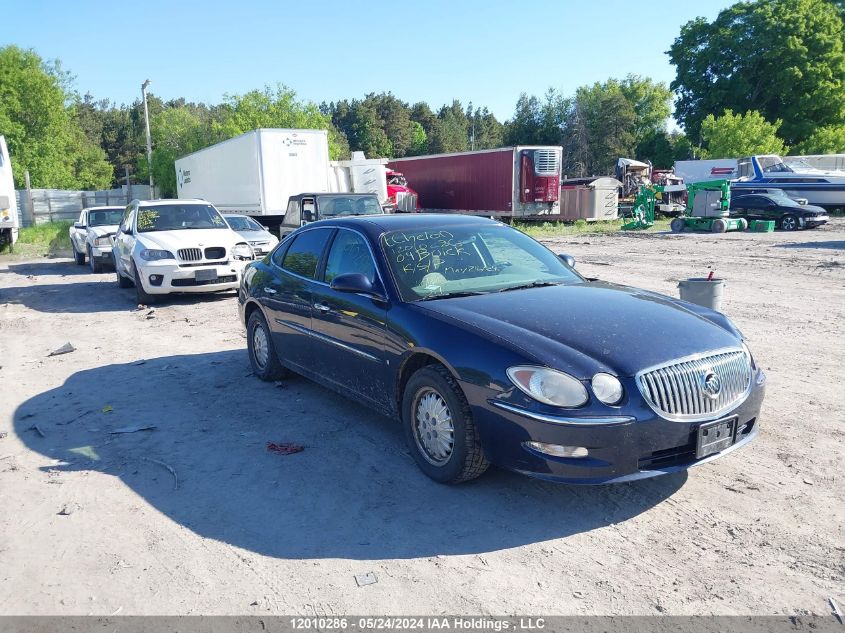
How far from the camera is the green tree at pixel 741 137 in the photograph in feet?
150

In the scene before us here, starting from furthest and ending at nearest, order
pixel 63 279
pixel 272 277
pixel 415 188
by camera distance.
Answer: pixel 415 188
pixel 63 279
pixel 272 277

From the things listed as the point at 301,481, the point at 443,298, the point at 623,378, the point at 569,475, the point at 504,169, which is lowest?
the point at 301,481

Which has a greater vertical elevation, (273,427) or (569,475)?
(569,475)

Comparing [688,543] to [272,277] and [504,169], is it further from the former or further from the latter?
[504,169]

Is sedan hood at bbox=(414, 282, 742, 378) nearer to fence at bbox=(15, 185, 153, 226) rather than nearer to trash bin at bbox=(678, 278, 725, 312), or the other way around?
trash bin at bbox=(678, 278, 725, 312)

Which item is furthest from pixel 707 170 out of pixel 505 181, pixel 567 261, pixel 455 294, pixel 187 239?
pixel 455 294

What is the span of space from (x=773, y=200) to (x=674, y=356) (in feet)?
85.7

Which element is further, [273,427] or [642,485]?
[273,427]

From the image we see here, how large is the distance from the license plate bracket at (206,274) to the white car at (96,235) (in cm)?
614

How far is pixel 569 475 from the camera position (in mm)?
3561

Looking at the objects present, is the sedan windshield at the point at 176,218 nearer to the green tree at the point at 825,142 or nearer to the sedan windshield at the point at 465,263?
the sedan windshield at the point at 465,263

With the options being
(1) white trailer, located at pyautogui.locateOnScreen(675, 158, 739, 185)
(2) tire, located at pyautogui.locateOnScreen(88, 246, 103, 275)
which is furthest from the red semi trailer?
(2) tire, located at pyautogui.locateOnScreen(88, 246, 103, 275)

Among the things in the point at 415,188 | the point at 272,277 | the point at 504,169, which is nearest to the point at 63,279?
the point at 272,277

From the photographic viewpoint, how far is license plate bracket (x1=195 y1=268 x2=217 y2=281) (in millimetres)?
11227
